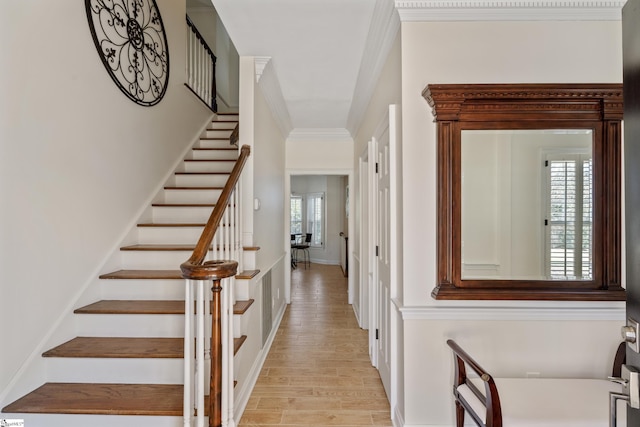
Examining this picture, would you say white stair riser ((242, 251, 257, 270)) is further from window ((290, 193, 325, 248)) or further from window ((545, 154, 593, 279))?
window ((290, 193, 325, 248))

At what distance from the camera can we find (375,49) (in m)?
2.22

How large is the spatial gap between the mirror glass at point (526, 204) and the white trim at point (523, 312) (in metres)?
0.16

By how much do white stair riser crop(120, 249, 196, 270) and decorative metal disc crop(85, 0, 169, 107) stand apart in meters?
1.23

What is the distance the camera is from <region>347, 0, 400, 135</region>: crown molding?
71.2 inches

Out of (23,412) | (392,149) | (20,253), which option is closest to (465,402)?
(392,149)

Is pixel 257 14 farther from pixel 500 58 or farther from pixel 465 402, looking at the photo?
pixel 465 402

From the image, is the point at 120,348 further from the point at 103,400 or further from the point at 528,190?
the point at 528,190

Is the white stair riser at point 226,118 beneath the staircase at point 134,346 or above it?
above

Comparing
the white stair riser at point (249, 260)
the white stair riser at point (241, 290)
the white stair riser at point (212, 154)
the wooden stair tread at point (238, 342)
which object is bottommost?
the wooden stair tread at point (238, 342)

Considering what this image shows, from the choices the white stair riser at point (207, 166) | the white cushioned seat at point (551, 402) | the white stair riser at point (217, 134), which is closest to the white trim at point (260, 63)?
the white stair riser at point (207, 166)

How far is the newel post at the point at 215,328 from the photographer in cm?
130

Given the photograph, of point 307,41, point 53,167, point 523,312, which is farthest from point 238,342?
point 307,41

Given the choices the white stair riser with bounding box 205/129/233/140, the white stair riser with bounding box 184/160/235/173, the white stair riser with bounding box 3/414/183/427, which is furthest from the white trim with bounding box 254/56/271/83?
the white stair riser with bounding box 3/414/183/427

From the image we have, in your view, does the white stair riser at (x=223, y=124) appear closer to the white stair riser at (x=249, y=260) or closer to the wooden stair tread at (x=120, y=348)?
the white stair riser at (x=249, y=260)
